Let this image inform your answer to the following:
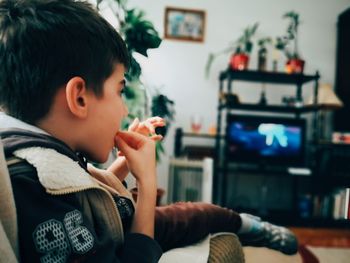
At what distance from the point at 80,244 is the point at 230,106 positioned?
9.37 feet

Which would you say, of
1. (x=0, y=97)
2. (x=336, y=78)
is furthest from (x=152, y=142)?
(x=336, y=78)

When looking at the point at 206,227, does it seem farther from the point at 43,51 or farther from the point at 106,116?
the point at 43,51

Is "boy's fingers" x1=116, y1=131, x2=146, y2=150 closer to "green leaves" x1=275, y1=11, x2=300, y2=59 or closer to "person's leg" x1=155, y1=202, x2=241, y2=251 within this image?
"person's leg" x1=155, y1=202, x2=241, y2=251

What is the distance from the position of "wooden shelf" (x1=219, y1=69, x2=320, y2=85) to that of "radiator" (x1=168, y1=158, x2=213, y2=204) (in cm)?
80

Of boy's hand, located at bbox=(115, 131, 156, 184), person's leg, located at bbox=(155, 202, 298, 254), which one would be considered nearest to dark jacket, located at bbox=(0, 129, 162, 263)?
boy's hand, located at bbox=(115, 131, 156, 184)

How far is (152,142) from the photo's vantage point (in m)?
0.70

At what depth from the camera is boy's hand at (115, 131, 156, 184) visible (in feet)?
2.16

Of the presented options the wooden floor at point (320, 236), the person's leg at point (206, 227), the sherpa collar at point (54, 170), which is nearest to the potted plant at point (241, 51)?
the wooden floor at point (320, 236)

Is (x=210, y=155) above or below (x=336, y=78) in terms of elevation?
below

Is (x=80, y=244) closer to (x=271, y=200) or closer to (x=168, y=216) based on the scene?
(x=168, y=216)

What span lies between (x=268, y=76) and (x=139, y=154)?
9.23 feet

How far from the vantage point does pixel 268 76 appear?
3281 millimetres

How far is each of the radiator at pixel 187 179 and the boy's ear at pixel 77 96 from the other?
8.77ft

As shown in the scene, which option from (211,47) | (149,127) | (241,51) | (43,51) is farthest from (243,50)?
(43,51)
